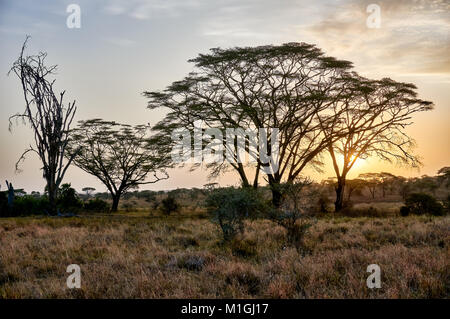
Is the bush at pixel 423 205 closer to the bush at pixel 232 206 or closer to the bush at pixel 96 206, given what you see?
the bush at pixel 232 206

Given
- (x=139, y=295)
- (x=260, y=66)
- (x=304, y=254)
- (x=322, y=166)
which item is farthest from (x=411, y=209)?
(x=139, y=295)

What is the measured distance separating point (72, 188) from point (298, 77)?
18.8 m

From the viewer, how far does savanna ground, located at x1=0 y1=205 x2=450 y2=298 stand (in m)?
5.21

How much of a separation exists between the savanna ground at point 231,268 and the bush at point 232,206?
0.48 m

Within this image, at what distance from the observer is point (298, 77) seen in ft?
72.4

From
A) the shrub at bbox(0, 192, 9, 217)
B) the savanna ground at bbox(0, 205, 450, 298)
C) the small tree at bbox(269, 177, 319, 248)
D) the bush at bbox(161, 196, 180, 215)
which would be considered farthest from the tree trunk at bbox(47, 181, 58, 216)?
the small tree at bbox(269, 177, 319, 248)

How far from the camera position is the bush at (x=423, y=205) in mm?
22188

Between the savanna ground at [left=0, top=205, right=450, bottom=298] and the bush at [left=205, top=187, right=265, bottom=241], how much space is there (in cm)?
48

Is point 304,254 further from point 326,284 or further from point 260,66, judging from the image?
point 260,66

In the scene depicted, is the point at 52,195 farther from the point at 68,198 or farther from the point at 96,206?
the point at 96,206

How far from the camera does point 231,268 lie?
6156 millimetres

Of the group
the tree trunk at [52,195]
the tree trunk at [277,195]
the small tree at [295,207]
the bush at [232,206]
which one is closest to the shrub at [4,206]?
the tree trunk at [52,195]

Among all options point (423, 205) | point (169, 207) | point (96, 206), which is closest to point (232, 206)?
point (423, 205)

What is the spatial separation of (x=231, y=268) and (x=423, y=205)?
20.5m
